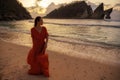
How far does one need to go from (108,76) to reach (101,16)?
21.0 meters

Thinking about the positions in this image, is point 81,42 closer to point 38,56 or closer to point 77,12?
point 38,56

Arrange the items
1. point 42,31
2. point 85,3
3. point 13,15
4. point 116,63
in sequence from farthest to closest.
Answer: point 13,15 → point 85,3 → point 116,63 → point 42,31

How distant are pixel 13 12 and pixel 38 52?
30.2 meters

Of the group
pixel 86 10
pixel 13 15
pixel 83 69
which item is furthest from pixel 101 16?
pixel 83 69

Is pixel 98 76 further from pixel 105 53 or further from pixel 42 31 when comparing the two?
pixel 105 53

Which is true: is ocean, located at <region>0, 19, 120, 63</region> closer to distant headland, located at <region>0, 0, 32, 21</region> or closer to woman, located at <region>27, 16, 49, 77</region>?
woman, located at <region>27, 16, 49, 77</region>

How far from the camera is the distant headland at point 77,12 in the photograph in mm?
23625

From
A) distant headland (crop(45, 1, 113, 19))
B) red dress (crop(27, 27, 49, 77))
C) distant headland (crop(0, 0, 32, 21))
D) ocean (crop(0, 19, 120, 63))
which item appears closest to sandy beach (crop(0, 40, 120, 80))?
red dress (crop(27, 27, 49, 77))

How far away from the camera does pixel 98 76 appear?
4367 millimetres

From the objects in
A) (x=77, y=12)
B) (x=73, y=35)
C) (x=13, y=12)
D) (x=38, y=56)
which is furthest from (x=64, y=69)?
(x=13, y=12)

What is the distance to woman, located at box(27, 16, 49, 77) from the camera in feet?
13.7

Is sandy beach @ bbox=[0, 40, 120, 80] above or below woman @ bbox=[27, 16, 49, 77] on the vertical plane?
below

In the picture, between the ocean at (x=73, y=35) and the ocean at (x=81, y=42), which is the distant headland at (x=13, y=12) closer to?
the ocean at (x=73, y=35)

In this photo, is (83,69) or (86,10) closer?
(83,69)
